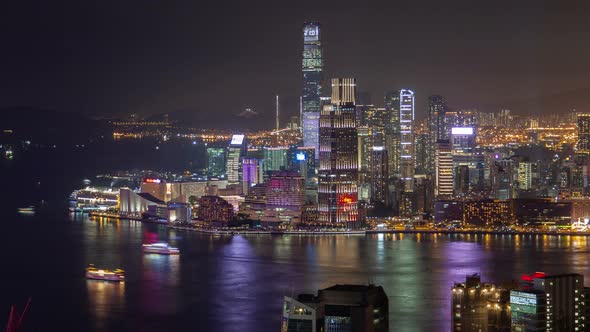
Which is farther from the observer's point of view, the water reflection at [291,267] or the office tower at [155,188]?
the office tower at [155,188]

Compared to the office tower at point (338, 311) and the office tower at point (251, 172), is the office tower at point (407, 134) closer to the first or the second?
the office tower at point (251, 172)

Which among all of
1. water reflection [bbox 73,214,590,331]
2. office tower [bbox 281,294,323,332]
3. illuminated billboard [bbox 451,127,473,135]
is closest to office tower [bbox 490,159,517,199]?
illuminated billboard [bbox 451,127,473,135]

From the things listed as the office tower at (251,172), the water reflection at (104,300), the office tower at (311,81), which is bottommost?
the water reflection at (104,300)

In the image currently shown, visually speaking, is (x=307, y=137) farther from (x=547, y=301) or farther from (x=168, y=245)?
(x=547, y=301)

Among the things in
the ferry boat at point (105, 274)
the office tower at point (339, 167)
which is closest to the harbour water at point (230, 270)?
the ferry boat at point (105, 274)

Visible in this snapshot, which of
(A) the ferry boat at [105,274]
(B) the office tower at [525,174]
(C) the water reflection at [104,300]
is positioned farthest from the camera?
(B) the office tower at [525,174]

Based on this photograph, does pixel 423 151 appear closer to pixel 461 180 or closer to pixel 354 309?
pixel 461 180

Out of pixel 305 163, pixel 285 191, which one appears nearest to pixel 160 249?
pixel 285 191

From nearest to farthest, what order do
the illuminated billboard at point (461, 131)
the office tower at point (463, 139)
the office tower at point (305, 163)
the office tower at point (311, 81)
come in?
1. the office tower at point (305, 163)
2. the office tower at point (311, 81)
3. the office tower at point (463, 139)
4. the illuminated billboard at point (461, 131)
